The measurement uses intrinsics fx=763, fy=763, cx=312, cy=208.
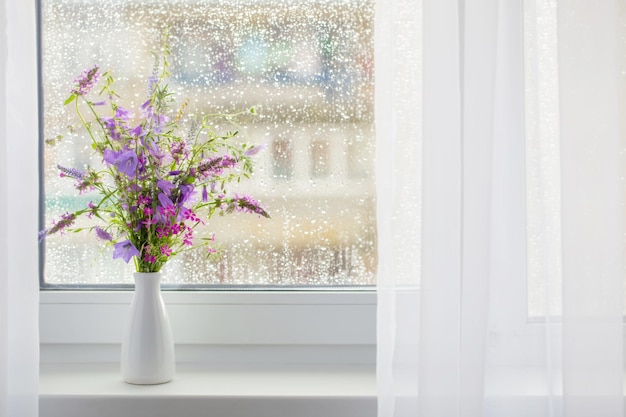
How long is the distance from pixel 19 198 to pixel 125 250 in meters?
0.20

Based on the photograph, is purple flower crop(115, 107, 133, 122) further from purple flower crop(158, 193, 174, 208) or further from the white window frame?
the white window frame

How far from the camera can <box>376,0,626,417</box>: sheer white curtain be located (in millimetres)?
1151

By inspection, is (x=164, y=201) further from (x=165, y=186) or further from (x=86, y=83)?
(x=86, y=83)

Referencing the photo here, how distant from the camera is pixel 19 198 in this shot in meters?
1.19

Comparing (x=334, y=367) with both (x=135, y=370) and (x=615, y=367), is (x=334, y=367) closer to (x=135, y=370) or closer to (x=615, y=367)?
(x=135, y=370)

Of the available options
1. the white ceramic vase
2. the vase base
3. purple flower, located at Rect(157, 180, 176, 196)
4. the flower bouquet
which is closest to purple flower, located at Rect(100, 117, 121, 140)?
the flower bouquet

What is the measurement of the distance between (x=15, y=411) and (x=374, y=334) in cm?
64

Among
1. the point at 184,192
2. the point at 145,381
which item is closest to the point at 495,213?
the point at 184,192

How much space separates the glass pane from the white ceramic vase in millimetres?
185

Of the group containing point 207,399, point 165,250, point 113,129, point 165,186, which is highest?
point 113,129

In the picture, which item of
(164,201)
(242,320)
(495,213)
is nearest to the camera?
(495,213)

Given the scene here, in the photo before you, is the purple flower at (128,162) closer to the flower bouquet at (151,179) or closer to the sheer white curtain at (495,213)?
the flower bouquet at (151,179)

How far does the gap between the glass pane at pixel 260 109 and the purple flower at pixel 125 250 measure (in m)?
0.21

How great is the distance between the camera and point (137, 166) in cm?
129
